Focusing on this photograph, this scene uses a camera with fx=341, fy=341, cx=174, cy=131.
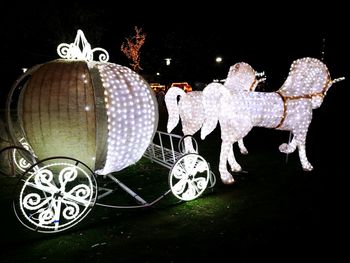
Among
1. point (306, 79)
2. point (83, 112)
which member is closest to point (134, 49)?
point (306, 79)

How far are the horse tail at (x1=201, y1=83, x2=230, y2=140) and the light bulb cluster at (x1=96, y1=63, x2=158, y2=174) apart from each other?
145 centimetres

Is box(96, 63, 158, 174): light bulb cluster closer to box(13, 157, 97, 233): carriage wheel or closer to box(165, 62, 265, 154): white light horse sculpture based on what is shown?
box(13, 157, 97, 233): carriage wheel

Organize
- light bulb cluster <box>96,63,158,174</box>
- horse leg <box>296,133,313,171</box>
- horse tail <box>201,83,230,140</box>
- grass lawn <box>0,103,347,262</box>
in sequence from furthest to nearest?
horse leg <box>296,133,313,171</box> → horse tail <box>201,83,230,140</box> → light bulb cluster <box>96,63,158,174</box> → grass lawn <box>0,103,347,262</box>

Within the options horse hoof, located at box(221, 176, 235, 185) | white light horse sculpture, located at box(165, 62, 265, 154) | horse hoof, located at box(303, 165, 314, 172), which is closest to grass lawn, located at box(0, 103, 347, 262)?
horse hoof, located at box(221, 176, 235, 185)

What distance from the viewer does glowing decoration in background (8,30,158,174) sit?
4.55 m

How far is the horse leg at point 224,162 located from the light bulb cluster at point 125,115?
1818 mm

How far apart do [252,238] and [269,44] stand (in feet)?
59.3

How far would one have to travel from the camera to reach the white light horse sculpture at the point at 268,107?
20.6 ft

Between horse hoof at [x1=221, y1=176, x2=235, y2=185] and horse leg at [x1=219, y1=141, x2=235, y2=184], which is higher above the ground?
horse leg at [x1=219, y1=141, x2=235, y2=184]

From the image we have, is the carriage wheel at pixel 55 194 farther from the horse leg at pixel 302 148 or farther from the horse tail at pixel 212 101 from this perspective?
the horse leg at pixel 302 148

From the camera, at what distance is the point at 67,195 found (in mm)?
4551

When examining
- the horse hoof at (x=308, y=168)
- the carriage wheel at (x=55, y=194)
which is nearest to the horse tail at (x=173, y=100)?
the carriage wheel at (x=55, y=194)

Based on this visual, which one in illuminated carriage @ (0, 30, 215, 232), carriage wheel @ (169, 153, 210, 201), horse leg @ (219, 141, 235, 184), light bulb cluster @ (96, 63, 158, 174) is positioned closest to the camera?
illuminated carriage @ (0, 30, 215, 232)

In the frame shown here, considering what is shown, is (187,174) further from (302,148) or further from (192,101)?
(302,148)
